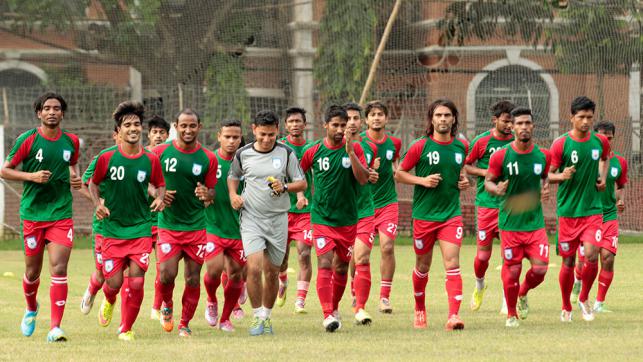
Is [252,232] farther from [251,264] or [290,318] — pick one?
[290,318]

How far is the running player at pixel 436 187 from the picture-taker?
41.5 ft

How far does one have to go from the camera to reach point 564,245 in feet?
43.6

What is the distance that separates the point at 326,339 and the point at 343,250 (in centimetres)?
129

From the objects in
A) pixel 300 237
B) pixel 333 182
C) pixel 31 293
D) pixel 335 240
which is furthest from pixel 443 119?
pixel 31 293

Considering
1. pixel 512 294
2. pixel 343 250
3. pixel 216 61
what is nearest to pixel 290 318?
pixel 343 250

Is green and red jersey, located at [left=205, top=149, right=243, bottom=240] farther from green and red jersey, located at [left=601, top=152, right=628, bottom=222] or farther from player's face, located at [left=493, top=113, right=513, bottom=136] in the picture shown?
green and red jersey, located at [left=601, top=152, right=628, bottom=222]

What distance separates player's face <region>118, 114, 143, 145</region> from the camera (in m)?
11.7

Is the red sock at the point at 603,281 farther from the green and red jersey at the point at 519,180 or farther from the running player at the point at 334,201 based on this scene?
the running player at the point at 334,201

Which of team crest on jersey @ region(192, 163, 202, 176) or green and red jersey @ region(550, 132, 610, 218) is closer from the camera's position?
team crest on jersey @ region(192, 163, 202, 176)

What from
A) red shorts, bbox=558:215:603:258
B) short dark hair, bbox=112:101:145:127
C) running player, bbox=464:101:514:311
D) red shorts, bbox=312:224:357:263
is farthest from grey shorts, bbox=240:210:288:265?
running player, bbox=464:101:514:311

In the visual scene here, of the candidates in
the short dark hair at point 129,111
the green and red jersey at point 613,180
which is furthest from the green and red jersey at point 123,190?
the green and red jersey at point 613,180

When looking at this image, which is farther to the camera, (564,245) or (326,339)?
(564,245)

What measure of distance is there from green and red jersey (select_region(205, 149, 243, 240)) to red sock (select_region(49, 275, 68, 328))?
1.59 meters

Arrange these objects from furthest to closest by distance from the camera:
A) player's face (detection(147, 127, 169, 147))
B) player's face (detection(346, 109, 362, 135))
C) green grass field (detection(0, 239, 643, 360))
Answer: player's face (detection(147, 127, 169, 147)) < player's face (detection(346, 109, 362, 135)) < green grass field (detection(0, 239, 643, 360))
